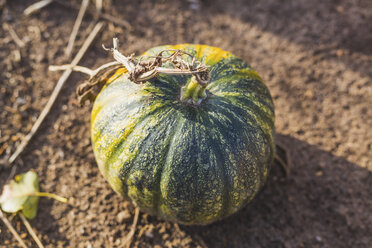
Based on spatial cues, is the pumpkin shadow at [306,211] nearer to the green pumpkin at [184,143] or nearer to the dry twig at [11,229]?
the green pumpkin at [184,143]

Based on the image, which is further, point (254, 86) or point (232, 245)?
point (232, 245)

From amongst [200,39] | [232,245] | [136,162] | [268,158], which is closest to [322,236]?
[232,245]

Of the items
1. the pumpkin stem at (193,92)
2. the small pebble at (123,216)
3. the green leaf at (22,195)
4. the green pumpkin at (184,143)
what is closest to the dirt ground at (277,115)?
the small pebble at (123,216)

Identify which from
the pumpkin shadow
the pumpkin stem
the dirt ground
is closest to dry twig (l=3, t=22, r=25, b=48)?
the dirt ground

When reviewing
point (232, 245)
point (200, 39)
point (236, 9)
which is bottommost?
point (232, 245)

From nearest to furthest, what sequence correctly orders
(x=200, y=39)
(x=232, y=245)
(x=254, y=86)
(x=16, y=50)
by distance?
(x=254, y=86) < (x=232, y=245) < (x=16, y=50) < (x=200, y=39)

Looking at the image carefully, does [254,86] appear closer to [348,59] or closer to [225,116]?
[225,116]

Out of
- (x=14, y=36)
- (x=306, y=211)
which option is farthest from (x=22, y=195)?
(x=306, y=211)
